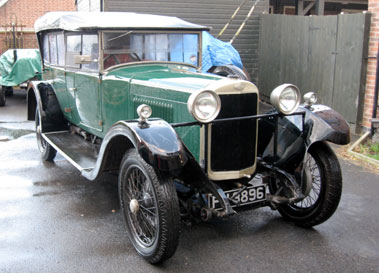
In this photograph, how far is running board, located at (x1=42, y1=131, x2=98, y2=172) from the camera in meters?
4.38

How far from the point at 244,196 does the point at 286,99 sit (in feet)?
3.03

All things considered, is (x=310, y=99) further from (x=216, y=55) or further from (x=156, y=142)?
(x=216, y=55)

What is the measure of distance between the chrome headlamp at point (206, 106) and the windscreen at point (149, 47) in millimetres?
1708

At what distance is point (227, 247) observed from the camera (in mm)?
3449

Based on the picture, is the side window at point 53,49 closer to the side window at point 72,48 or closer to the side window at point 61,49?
the side window at point 61,49

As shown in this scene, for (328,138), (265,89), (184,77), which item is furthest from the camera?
(265,89)

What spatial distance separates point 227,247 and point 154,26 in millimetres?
2477

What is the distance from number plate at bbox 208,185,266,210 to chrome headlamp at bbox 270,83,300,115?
2.26ft

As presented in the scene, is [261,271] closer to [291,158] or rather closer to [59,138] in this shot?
[291,158]

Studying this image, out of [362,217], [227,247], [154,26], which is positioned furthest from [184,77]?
[362,217]

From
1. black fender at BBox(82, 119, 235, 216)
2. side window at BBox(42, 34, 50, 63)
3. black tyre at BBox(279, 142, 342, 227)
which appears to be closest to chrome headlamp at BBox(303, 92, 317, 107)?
black tyre at BBox(279, 142, 342, 227)

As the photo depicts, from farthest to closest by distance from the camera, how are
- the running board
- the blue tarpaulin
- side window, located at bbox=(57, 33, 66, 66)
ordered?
the blue tarpaulin → side window, located at bbox=(57, 33, 66, 66) → the running board

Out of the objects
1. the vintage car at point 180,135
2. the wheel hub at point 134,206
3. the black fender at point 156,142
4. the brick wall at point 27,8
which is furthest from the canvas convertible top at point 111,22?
the brick wall at point 27,8

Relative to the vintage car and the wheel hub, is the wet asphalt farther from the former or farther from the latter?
the wheel hub
